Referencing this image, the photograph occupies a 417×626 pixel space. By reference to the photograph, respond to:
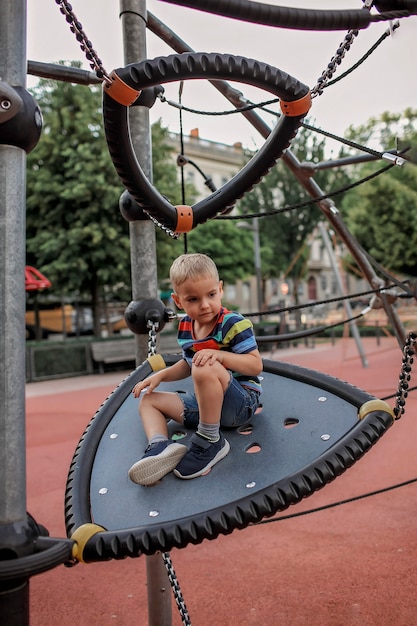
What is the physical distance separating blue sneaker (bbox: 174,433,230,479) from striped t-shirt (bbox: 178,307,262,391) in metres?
0.25

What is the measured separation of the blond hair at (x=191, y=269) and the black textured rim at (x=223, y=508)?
0.60m

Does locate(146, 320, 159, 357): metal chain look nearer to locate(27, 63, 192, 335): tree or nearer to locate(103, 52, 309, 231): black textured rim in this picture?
locate(103, 52, 309, 231): black textured rim

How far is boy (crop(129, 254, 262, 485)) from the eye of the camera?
1.64 metres

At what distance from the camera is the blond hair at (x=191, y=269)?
1655 millimetres

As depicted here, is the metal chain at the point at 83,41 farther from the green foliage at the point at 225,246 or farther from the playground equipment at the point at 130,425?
the green foliage at the point at 225,246

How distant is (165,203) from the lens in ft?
5.87

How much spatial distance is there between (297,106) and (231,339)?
0.70 metres

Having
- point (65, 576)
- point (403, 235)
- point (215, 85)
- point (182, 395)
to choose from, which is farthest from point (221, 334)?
point (403, 235)

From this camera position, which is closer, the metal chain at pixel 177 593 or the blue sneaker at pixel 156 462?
the blue sneaker at pixel 156 462

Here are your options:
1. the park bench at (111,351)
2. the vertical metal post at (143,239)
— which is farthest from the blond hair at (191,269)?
the park bench at (111,351)

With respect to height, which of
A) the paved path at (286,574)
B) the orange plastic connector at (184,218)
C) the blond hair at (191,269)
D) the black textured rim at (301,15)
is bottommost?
the paved path at (286,574)

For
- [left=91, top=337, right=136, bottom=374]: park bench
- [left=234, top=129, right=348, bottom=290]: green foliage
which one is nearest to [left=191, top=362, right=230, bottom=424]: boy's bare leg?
[left=91, top=337, right=136, bottom=374]: park bench

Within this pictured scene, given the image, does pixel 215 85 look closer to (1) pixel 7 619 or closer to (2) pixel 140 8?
(2) pixel 140 8

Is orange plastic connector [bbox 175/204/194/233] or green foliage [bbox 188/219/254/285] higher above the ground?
green foliage [bbox 188/219/254/285]
